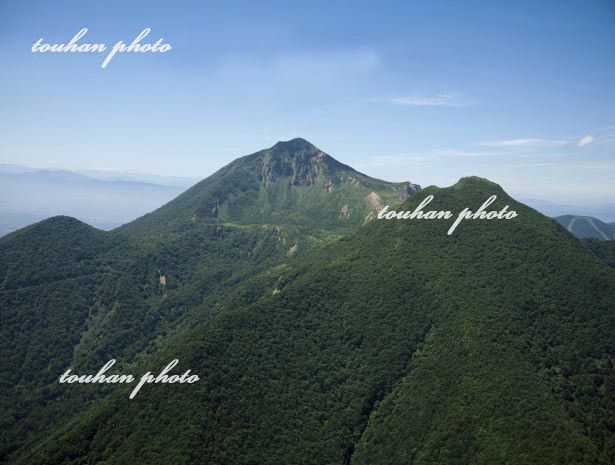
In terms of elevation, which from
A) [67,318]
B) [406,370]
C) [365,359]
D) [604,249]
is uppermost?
[604,249]

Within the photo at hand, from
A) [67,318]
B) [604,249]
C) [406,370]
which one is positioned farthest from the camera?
[604,249]

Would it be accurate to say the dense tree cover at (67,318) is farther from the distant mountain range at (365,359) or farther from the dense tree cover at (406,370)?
the dense tree cover at (406,370)

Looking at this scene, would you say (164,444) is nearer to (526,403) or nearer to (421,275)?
(526,403)

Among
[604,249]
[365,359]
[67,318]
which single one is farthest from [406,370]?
[67,318]

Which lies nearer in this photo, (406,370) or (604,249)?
(406,370)

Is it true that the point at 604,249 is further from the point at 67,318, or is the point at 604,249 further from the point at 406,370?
the point at 67,318

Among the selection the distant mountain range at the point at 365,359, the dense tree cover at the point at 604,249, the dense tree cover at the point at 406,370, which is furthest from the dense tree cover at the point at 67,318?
the dense tree cover at the point at 604,249
